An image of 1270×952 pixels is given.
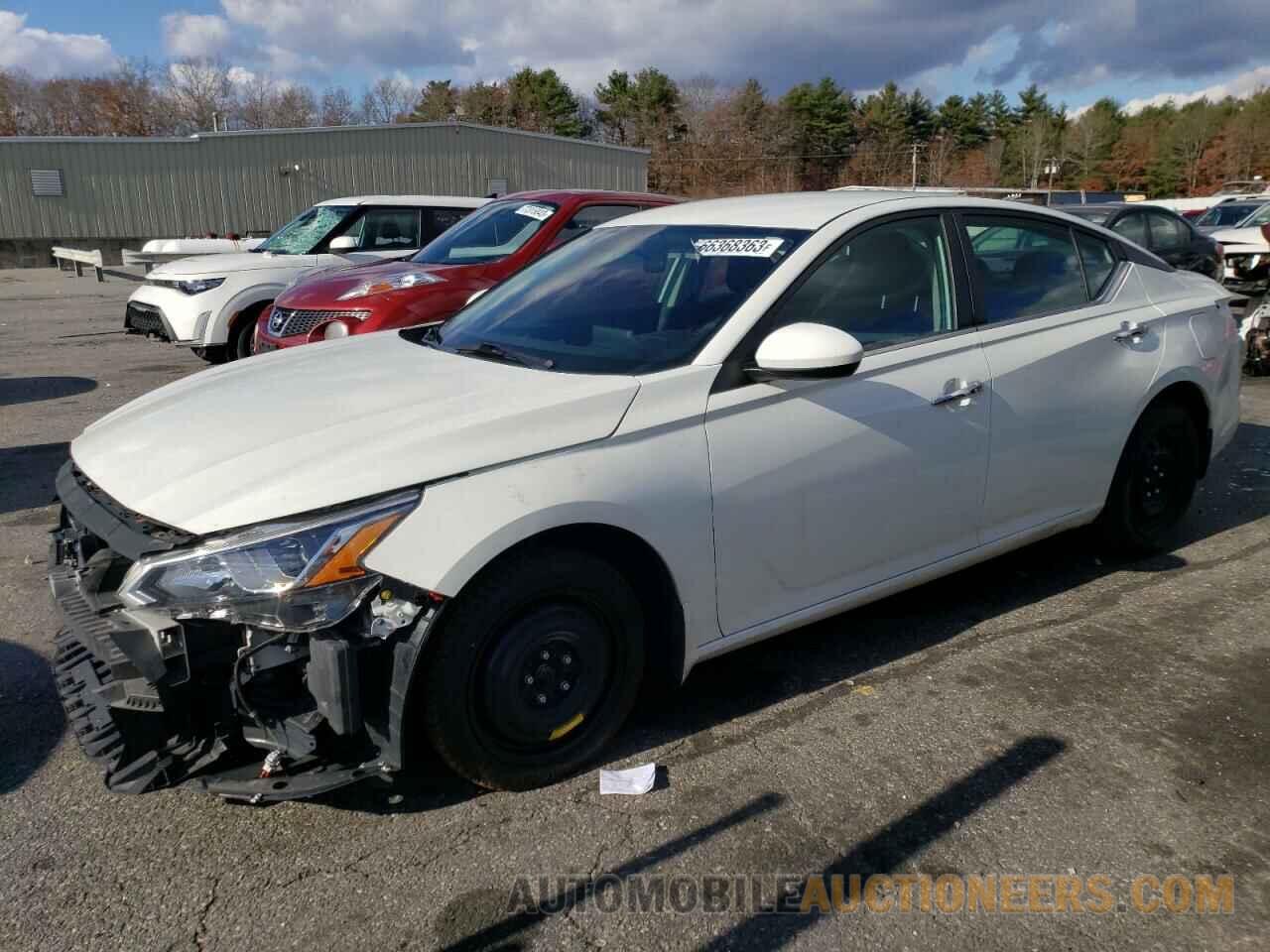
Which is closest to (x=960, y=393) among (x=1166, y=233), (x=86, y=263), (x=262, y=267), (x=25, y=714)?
(x=25, y=714)

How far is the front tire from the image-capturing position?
2.65 meters

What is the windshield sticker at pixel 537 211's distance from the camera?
305 inches

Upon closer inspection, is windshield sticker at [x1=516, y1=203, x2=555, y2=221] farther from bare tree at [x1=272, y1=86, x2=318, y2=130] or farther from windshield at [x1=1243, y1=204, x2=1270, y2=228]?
bare tree at [x1=272, y1=86, x2=318, y2=130]

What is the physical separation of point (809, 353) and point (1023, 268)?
1.71m

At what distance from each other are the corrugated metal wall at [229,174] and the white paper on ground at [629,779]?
34.1 meters

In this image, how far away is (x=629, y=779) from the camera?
3010 mm

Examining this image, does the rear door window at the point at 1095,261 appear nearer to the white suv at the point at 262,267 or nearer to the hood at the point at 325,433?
the hood at the point at 325,433

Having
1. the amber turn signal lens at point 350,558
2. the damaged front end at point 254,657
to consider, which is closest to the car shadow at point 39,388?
A: the damaged front end at point 254,657

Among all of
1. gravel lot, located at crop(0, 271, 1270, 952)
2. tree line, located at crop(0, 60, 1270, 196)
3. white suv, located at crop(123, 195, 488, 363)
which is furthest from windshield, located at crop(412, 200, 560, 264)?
tree line, located at crop(0, 60, 1270, 196)

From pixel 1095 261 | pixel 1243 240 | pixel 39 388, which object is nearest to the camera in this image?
pixel 1095 261

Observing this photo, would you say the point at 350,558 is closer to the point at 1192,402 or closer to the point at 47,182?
the point at 1192,402

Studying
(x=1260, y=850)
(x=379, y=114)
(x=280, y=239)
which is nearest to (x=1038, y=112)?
(x=379, y=114)

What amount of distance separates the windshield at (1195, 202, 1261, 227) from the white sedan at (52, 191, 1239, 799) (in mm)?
20455

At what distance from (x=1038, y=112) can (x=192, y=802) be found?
352 feet
